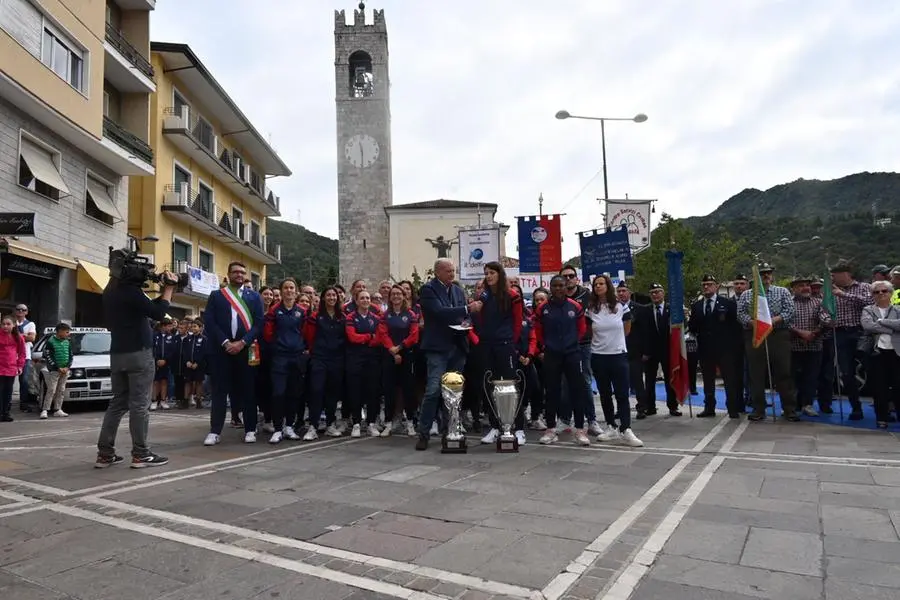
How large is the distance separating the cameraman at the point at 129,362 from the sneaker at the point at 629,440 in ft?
15.5

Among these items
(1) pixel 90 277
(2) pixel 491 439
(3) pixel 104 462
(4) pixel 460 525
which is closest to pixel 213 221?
(1) pixel 90 277

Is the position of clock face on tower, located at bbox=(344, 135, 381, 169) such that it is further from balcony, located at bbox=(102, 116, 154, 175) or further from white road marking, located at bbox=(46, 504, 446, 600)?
white road marking, located at bbox=(46, 504, 446, 600)

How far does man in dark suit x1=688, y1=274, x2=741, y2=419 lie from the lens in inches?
365

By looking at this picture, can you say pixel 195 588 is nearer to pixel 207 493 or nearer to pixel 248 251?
pixel 207 493

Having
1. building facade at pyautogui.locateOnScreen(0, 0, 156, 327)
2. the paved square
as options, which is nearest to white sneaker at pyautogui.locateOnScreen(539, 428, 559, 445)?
the paved square

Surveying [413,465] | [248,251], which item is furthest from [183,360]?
[248,251]

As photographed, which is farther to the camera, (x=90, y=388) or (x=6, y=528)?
(x=90, y=388)

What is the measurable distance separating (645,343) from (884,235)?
6742 cm

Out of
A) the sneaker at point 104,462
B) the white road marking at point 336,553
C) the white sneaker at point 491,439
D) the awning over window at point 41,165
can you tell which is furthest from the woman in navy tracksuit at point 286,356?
the awning over window at point 41,165

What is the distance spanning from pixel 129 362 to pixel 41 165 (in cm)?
1399

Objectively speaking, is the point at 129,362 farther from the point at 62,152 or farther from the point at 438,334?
the point at 62,152

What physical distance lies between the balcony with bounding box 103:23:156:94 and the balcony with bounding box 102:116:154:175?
69.9 inches

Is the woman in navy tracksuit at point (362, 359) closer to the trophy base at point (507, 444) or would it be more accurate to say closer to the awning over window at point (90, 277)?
the trophy base at point (507, 444)

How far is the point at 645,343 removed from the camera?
9914mm
